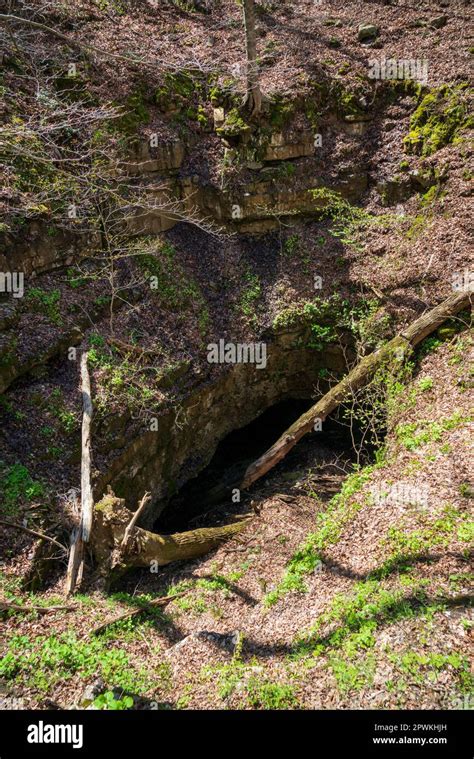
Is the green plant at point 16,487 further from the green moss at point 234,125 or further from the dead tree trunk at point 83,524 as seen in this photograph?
the green moss at point 234,125

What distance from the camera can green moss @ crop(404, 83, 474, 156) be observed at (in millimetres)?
9570

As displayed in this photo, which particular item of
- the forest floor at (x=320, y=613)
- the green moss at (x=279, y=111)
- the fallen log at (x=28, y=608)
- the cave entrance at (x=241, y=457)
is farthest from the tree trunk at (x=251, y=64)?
the fallen log at (x=28, y=608)

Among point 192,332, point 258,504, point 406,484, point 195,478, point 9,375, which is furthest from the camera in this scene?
point 195,478

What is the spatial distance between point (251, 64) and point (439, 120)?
5.06 metres

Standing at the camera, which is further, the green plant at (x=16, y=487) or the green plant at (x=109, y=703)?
the green plant at (x=16, y=487)

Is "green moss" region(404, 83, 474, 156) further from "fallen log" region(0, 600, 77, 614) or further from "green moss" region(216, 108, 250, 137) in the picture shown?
"fallen log" region(0, 600, 77, 614)

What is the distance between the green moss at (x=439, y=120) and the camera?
9570 mm

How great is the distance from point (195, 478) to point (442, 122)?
1155 centimetres

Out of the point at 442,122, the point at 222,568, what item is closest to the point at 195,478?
the point at 222,568

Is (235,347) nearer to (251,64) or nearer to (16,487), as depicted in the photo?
(16,487)

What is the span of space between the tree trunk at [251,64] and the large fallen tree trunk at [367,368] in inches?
278

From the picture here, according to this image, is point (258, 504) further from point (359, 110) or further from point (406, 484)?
point (359, 110)

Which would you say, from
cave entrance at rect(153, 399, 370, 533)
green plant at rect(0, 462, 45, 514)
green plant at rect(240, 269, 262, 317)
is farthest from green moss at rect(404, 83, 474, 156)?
green plant at rect(0, 462, 45, 514)
